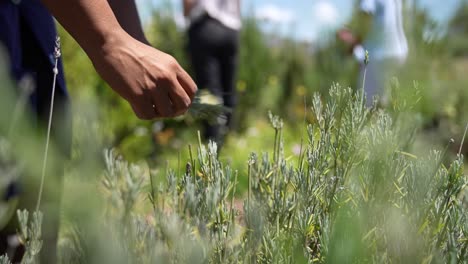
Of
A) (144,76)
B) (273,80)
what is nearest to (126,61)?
(144,76)

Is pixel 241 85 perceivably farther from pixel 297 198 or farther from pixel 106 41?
pixel 297 198

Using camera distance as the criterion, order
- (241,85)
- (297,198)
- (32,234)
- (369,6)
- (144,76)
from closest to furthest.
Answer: (32,234) → (297,198) → (144,76) → (369,6) → (241,85)

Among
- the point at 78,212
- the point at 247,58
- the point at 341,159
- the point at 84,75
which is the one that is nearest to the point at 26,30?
the point at 341,159

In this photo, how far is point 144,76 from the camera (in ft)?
4.77

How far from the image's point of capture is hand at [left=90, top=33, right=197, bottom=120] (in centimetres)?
145

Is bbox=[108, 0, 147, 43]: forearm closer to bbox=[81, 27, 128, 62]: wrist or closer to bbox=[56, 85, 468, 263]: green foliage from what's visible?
bbox=[81, 27, 128, 62]: wrist

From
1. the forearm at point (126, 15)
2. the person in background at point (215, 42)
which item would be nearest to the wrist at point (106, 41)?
the forearm at point (126, 15)

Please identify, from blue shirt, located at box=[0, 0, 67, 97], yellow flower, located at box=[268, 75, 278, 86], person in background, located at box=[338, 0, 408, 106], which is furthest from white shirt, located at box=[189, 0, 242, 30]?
blue shirt, located at box=[0, 0, 67, 97]

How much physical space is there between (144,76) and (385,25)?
2679 millimetres

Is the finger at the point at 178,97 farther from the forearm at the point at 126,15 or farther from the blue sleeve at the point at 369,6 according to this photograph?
the blue sleeve at the point at 369,6

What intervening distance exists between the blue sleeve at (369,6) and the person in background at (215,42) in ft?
3.65

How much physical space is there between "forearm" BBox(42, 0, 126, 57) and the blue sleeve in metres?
2.85

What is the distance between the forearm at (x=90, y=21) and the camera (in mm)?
1455

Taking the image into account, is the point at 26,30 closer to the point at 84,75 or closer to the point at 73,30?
the point at 73,30
